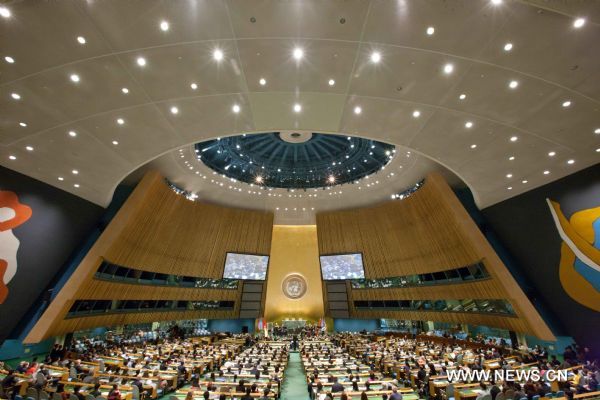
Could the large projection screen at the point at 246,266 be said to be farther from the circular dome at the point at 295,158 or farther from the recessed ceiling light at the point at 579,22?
the recessed ceiling light at the point at 579,22

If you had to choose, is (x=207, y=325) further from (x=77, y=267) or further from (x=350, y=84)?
(x=350, y=84)

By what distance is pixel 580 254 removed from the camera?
43.8 ft

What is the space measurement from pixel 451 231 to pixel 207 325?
24.5 m

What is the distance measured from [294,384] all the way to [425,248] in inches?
602


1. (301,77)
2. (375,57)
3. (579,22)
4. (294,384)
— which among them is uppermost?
(301,77)

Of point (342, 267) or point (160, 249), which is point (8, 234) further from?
point (342, 267)

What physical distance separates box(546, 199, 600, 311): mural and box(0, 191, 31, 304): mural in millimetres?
26807

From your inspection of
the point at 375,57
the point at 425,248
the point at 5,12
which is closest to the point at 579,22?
the point at 375,57

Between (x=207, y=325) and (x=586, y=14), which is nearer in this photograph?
(x=586, y=14)

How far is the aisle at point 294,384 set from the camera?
10.7 metres

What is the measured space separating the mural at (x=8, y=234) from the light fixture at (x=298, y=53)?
48.0 ft

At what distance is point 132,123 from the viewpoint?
36.4 feet

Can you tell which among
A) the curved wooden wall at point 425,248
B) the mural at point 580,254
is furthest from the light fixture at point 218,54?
the curved wooden wall at point 425,248

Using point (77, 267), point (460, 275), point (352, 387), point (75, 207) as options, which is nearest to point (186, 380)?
point (352, 387)
